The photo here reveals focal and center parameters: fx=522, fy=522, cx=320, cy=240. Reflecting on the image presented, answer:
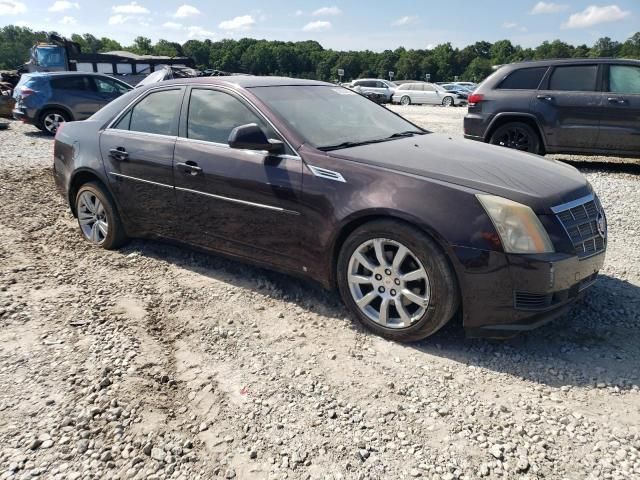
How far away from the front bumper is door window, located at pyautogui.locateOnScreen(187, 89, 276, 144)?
1.85 meters

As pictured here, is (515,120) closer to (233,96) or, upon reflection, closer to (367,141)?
(367,141)

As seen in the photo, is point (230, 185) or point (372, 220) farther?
point (230, 185)

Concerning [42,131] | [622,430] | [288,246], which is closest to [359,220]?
[288,246]

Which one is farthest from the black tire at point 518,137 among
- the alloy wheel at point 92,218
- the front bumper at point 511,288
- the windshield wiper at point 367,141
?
the alloy wheel at point 92,218

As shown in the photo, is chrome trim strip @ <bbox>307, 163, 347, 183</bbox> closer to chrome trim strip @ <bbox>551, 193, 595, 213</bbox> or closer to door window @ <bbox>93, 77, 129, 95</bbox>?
chrome trim strip @ <bbox>551, 193, 595, 213</bbox>

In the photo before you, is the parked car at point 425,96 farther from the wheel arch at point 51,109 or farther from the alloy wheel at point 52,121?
the alloy wheel at point 52,121

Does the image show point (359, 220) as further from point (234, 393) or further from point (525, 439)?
point (525, 439)

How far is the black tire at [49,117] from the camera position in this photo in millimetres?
13367

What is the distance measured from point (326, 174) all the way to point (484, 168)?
40.0 inches

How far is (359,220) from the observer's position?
3.33 meters

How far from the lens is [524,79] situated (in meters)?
8.74

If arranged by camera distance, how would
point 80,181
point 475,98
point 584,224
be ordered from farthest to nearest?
point 475,98 → point 80,181 → point 584,224

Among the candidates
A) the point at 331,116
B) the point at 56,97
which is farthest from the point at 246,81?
the point at 56,97

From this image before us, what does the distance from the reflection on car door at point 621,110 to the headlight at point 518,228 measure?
6.24 m
